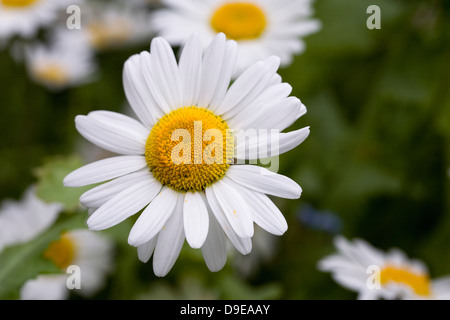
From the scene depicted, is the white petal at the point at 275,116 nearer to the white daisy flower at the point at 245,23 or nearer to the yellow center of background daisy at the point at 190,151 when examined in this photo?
the yellow center of background daisy at the point at 190,151

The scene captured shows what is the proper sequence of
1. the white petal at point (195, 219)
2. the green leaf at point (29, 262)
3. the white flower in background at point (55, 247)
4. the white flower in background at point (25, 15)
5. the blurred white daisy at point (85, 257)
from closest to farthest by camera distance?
the white petal at point (195, 219)
the green leaf at point (29, 262)
the white flower in background at point (55, 247)
the blurred white daisy at point (85, 257)
the white flower in background at point (25, 15)

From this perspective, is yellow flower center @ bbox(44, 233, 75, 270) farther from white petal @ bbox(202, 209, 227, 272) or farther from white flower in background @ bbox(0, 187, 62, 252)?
white petal @ bbox(202, 209, 227, 272)

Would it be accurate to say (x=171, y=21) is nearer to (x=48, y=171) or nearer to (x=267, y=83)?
(x=48, y=171)

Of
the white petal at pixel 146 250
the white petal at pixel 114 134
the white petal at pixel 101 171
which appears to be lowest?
the white petal at pixel 146 250

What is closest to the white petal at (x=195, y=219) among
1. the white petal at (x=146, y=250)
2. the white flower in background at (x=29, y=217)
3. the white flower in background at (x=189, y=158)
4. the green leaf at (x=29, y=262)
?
the white flower in background at (x=189, y=158)
